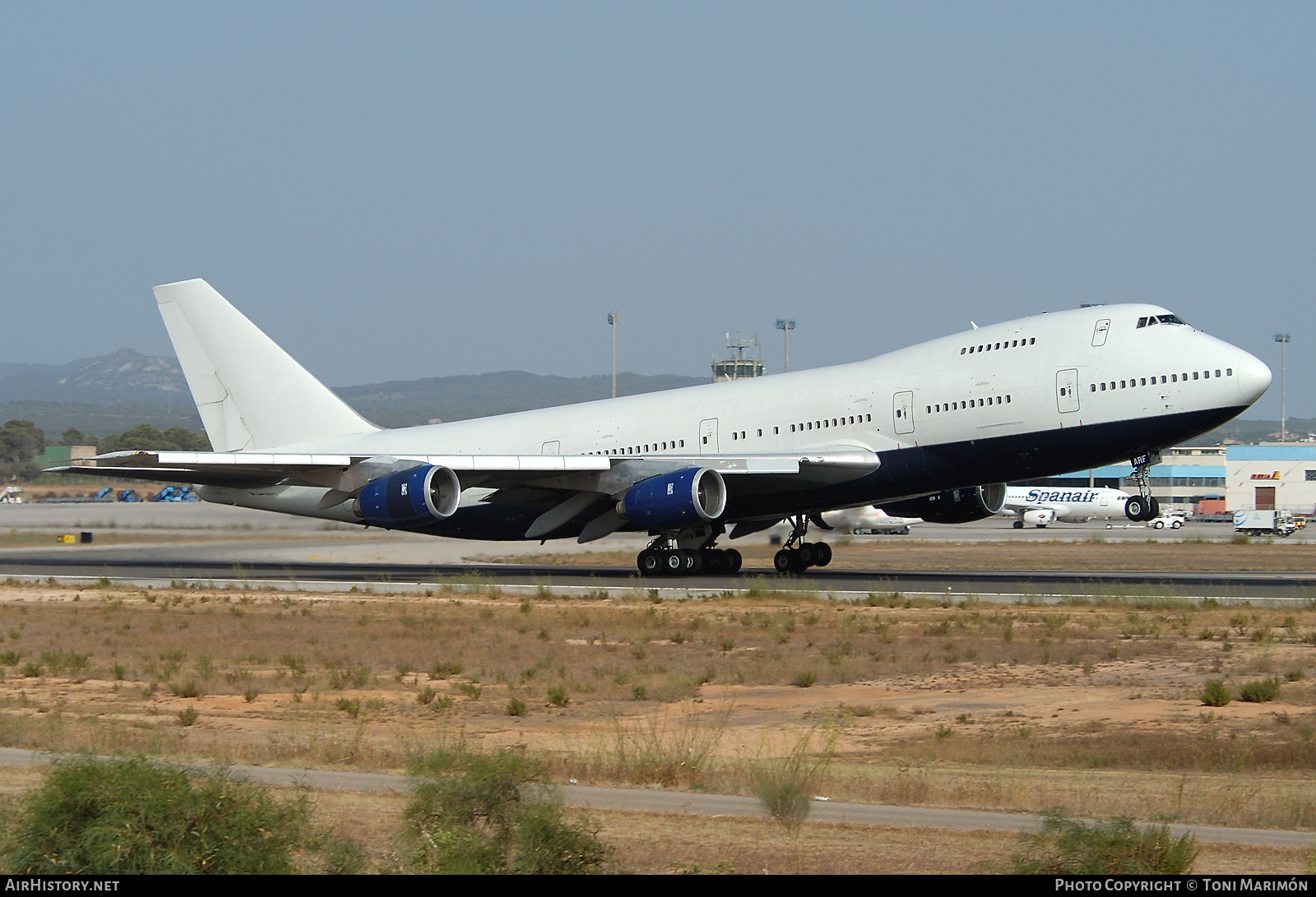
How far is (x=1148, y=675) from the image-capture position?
18453mm

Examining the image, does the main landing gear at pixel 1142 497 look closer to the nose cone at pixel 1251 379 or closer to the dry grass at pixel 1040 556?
the nose cone at pixel 1251 379

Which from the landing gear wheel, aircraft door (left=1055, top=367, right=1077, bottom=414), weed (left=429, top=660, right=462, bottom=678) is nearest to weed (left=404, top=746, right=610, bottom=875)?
weed (left=429, top=660, right=462, bottom=678)

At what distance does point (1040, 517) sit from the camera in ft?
301

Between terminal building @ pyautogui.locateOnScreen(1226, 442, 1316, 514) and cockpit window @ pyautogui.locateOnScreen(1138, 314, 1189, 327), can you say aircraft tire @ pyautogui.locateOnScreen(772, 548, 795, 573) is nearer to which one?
cockpit window @ pyautogui.locateOnScreen(1138, 314, 1189, 327)

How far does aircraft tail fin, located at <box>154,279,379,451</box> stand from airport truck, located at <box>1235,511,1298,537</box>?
55.2 meters

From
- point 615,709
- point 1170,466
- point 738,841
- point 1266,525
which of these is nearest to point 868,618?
point 615,709

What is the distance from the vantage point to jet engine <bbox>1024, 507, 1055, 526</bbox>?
91750mm

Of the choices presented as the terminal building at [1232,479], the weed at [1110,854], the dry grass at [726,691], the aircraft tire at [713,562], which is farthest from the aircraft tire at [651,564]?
the terminal building at [1232,479]

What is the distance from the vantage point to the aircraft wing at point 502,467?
1252 inches

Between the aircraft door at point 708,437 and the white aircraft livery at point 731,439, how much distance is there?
0.05 m

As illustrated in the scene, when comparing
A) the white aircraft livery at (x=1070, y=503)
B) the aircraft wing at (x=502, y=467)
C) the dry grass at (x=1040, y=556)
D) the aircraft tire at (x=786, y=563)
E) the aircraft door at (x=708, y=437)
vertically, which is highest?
the aircraft door at (x=708, y=437)

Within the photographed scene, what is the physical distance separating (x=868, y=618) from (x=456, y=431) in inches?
704

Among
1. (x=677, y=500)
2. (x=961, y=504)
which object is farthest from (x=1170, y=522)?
(x=677, y=500)

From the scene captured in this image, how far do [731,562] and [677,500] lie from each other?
551 cm
